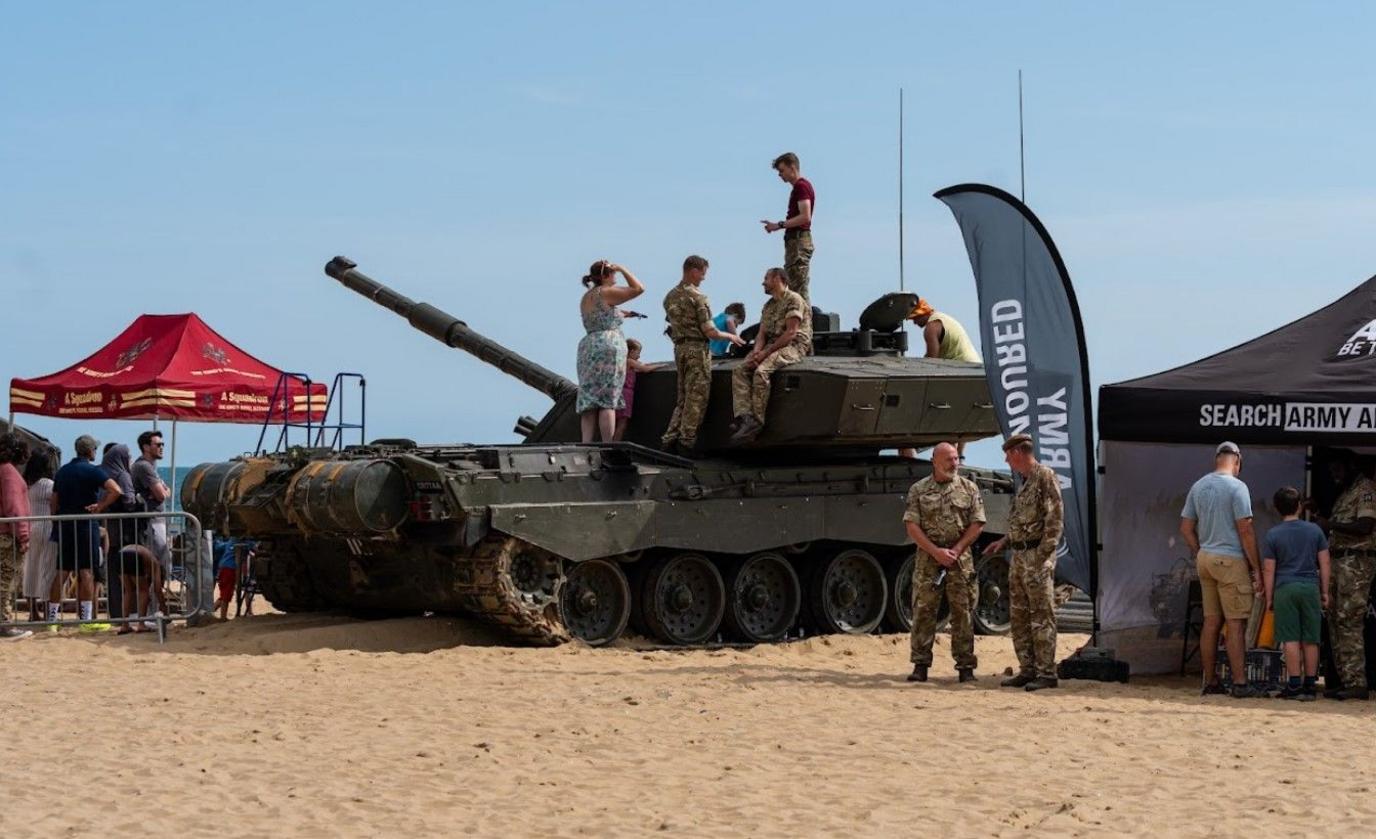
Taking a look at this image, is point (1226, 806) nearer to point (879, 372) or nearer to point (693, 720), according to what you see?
point (693, 720)

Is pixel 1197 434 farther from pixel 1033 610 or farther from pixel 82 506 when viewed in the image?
pixel 82 506

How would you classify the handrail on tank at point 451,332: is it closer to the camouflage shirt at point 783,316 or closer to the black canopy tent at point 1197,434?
the camouflage shirt at point 783,316

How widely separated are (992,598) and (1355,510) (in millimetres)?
6470

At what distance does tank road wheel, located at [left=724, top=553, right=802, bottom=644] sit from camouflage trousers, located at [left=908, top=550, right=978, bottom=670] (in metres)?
3.42

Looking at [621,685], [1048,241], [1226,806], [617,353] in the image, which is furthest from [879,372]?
[1226,806]

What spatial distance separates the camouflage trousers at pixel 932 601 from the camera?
1520cm

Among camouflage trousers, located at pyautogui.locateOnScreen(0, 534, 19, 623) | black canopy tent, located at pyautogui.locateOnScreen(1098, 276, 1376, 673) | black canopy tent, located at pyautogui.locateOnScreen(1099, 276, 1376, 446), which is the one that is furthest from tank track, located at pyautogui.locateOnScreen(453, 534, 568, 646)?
black canopy tent, located at pyautogui.locateOnScreen(1099, 276, 1376, 446)

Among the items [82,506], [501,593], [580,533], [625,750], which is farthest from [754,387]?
[625,750]

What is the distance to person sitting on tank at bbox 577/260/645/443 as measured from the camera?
18609mm

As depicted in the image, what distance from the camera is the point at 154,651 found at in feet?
55.4

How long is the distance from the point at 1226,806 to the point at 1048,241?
6.07 m

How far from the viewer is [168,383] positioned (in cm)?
2367

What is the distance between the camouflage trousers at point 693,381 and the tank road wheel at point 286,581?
365 centimetres

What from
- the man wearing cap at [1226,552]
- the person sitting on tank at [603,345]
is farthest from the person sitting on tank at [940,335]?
the man wearing cap at [1226,552]
